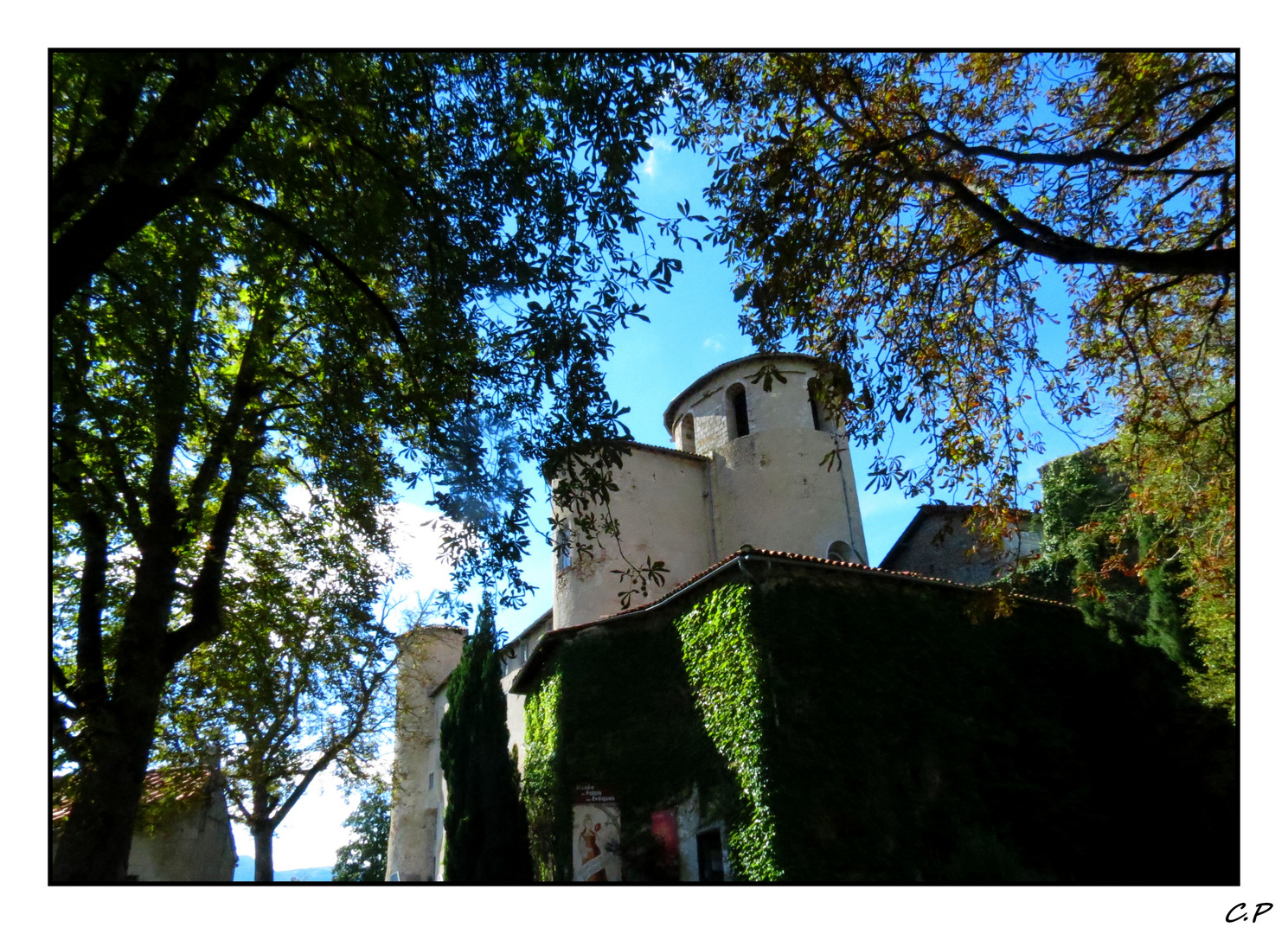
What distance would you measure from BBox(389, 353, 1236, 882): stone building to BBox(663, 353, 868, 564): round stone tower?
6846 millimetres

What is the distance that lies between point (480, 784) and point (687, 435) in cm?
1192

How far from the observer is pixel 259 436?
8.48 m

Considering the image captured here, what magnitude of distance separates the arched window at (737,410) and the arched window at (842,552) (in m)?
4.10

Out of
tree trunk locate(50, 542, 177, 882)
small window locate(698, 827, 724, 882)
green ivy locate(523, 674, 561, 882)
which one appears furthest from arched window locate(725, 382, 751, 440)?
tree trunk locate(50, 542, 177, 882)

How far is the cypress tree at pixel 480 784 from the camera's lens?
15133mm

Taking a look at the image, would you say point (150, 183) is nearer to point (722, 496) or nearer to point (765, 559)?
point (765, 559)

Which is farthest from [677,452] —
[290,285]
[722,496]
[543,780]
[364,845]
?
[364,845]

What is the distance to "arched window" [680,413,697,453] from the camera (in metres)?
24.0

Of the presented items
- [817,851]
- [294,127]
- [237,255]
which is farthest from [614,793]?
[294,127]

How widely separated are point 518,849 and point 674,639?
548cm

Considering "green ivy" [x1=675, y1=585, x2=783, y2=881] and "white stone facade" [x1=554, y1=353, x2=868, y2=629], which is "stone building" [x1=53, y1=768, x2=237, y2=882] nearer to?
"green ivy" [x1=675, y1=585, x2=783, y2=881]

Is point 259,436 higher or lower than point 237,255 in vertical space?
lower

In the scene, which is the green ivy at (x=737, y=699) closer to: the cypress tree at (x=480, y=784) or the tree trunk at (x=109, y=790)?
the cypress tree at (x=480, y=784)

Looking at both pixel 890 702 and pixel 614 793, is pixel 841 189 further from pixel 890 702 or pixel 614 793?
pixel 614 793
